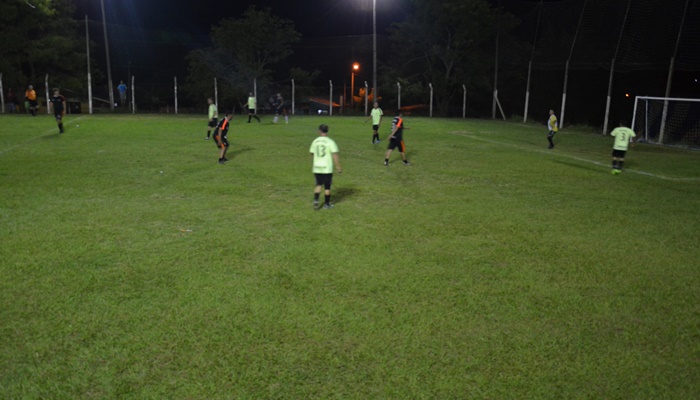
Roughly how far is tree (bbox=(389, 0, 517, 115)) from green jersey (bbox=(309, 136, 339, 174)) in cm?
4113

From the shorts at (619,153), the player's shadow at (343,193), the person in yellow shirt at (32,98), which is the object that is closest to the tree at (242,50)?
the person in yellow shirt at (32,98)

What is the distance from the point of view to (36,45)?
135ft

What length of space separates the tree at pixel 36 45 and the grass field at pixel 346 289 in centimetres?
3286

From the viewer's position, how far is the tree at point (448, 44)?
4778 cm

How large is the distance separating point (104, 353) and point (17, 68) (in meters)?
45.5

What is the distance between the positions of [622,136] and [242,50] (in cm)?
4152

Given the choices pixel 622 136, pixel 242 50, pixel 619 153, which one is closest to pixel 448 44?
pixel 242 50

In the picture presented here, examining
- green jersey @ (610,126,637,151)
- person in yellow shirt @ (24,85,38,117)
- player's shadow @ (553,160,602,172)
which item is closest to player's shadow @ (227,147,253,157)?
player's shadow @ (553,160,602,172)

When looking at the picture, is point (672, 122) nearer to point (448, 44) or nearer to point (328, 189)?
point (328, 189)

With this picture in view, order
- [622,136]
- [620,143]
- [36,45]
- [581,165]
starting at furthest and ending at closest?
1. [36,45]
2. [581,165]
3. [620,143]
4. [622,136]

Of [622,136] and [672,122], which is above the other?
[672,122]

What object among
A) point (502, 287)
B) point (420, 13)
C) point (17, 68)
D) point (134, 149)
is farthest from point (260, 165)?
point (420, 13)

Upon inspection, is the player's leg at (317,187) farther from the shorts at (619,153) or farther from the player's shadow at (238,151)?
the shorts at (619,153)

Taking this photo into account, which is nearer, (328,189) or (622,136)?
(328,189)
